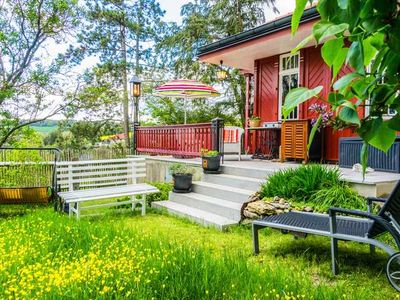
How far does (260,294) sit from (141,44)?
63.4 ft

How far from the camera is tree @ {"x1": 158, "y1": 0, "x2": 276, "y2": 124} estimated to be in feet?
51.2

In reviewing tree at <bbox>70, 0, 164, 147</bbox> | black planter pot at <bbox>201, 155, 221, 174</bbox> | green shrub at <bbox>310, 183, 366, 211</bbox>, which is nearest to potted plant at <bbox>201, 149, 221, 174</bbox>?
black planter pot at <bbox>201, 155, 221, 174</bbox>

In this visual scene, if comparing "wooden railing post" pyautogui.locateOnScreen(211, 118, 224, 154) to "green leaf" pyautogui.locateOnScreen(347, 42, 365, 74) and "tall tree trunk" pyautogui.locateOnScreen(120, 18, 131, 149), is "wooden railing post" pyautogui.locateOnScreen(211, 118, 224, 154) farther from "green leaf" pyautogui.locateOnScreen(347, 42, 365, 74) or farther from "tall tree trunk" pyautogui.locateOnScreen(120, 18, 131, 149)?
"tall tree trunk" pyautogui.locateOnScreen(120, 18, 131, 149)

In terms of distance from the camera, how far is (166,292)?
2.57m

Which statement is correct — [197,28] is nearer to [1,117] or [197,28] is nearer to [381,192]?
[1,117]

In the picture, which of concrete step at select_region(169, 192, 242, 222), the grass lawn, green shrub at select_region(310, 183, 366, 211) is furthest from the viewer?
concrete step at select_region(169, 192, 242, 222)

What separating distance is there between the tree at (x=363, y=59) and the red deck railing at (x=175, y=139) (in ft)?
22.5

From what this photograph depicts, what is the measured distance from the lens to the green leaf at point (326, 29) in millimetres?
563

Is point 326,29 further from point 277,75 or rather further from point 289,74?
point 277,75

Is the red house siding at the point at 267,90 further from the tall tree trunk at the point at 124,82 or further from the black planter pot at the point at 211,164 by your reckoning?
the tall tree trunk at the point at 124,82

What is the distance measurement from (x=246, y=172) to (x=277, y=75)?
3.66 metres

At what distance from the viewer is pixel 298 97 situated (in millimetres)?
591

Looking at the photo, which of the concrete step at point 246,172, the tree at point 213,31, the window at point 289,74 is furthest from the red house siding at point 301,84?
the tree at point 213,31

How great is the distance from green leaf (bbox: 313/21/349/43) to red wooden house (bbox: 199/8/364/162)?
607 cm
